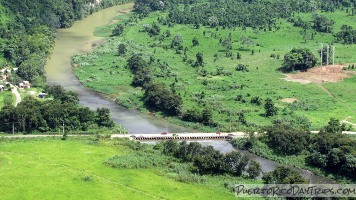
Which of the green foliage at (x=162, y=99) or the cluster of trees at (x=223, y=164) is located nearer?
the cluster of trees at (x=223, y=164)

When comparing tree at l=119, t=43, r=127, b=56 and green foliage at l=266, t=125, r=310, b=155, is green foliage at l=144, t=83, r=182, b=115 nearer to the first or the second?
green foliage at l=266, t=125, r=310, b=155

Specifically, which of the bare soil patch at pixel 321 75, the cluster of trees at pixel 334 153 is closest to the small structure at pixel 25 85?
the bare soil patch at pixel 321 75

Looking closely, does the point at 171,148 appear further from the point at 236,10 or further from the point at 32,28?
the point at 236,10

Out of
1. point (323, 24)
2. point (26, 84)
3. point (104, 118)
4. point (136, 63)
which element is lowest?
point (104, 118)

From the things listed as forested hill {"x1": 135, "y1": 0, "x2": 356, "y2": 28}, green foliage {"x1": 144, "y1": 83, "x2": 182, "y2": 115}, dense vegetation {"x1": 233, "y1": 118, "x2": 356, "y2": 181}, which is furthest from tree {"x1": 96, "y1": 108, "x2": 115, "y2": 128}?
forested hill {"x1": 135, "y1": 0, "x2": 356, "y2": 28}

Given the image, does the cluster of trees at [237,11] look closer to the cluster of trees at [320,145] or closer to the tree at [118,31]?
the tree at [118,31]

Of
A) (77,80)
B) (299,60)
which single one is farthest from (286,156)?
(77,80)
